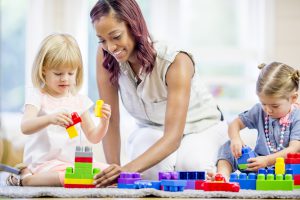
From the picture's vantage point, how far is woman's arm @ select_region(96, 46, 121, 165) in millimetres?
2229

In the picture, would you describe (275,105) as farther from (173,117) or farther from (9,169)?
(9,169)

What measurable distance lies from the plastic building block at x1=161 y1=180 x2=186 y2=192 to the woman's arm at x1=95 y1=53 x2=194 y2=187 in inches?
6.1

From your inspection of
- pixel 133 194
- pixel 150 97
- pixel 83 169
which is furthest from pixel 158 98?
pixel 133 194

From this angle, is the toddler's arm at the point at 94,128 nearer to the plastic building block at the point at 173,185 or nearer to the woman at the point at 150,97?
the woman at the point at 150,97

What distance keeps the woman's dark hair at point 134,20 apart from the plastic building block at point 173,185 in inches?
19.9

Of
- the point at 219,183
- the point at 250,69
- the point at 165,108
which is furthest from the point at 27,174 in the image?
the point at 250,69

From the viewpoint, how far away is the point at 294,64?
3.47m

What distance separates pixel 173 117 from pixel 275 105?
0.37 meters

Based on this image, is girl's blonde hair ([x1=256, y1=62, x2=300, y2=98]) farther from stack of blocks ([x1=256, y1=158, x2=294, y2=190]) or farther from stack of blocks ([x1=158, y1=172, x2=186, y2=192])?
stack of blocks ([x1=158, y1=172, x2=186, y2=192])

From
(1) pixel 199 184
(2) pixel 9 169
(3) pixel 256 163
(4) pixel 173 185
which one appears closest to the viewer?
(4) pixel 173 185

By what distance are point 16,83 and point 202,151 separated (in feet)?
5.39

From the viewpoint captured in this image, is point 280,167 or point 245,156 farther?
point 245,156

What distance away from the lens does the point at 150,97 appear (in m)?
2.20

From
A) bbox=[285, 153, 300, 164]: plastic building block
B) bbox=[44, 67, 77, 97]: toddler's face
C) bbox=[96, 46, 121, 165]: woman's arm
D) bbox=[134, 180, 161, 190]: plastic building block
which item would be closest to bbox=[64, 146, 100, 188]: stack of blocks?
bbox=[134, 180, 161, 190]: plastic building block
